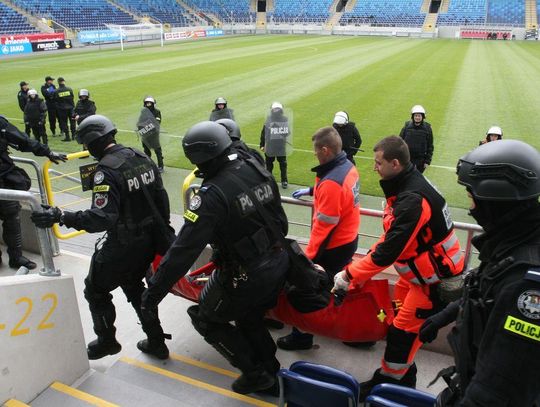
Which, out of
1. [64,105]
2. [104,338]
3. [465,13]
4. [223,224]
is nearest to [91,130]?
[223,224]

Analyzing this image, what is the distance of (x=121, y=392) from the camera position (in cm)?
319

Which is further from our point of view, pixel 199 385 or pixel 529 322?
pixel 199 385

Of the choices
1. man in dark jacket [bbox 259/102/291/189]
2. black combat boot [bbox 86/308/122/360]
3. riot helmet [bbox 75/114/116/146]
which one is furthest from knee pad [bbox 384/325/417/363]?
man in dark jacket [bbox 259/102/291/189]

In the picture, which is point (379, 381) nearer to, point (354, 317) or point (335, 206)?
point (354, 317)

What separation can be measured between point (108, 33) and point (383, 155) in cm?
4266

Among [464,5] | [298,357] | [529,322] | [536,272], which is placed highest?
[464,5]

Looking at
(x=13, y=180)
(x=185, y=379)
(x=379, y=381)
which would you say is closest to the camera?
(x=379, y=381)

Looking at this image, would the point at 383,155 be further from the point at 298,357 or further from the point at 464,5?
the point at 464,5

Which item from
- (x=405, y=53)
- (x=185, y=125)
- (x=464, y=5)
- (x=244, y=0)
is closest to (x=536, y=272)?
(x=185, y=125)

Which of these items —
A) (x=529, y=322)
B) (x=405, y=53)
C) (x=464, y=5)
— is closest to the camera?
(x=529, y=322)

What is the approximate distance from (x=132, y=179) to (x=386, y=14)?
62301 mm

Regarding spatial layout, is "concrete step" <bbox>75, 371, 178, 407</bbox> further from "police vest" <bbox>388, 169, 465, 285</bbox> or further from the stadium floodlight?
the stadium floodlight

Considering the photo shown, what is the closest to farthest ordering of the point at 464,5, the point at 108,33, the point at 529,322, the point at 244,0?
the point at 529,322 < the point at 108,33 < the point at 464,5 < the point at 244,0

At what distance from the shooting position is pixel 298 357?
3836 millimetres
